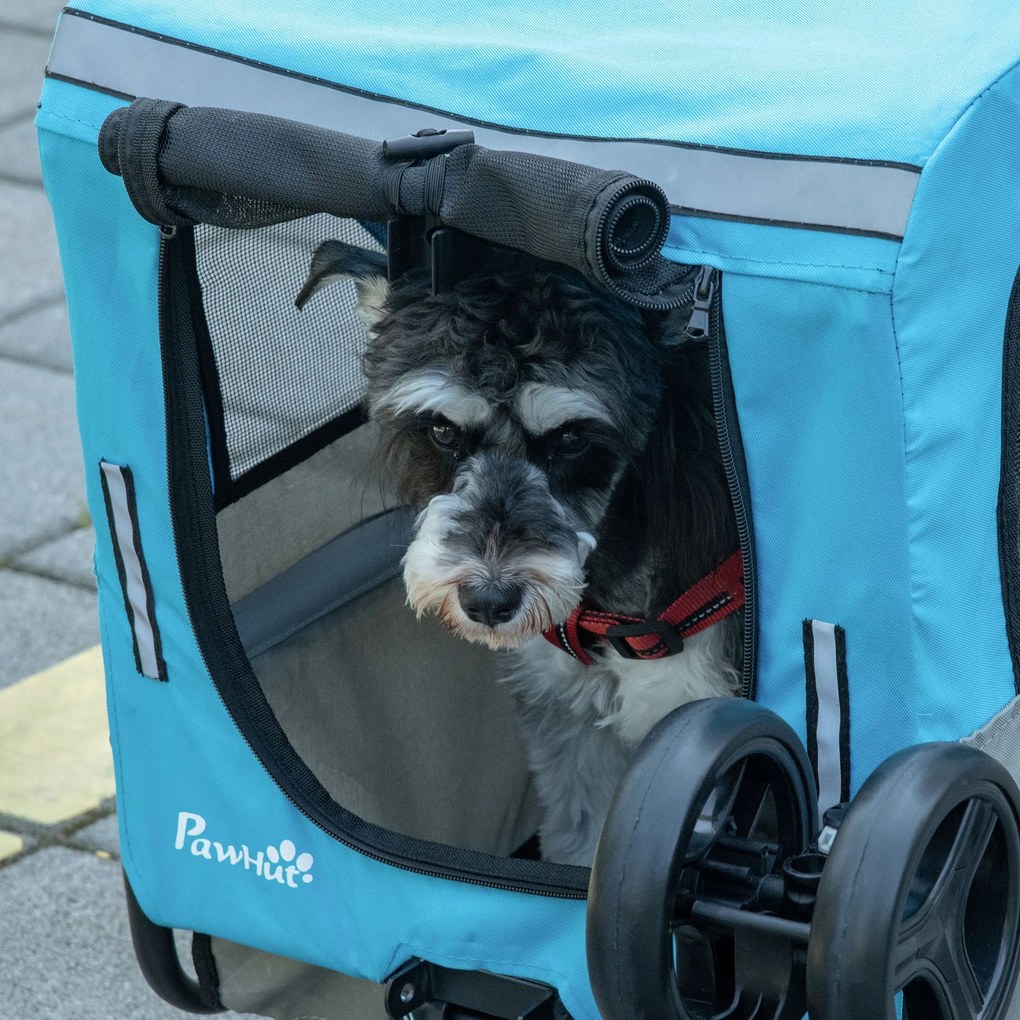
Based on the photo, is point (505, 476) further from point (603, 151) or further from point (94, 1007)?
point (94, 1007)

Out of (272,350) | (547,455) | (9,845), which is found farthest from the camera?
(9,845)

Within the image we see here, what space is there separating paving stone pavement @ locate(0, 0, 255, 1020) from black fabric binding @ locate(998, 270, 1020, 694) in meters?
1.68

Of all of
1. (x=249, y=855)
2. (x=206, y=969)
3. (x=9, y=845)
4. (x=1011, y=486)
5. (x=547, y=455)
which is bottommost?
(x=9, y=845)

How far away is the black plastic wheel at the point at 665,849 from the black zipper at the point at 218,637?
0.37 metres

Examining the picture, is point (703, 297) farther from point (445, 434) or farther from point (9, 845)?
point (9, 845)

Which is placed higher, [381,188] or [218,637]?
[381,188]

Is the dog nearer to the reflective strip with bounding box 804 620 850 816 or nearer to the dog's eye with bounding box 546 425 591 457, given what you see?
the dog's eye with bounding box 546 425 591 457

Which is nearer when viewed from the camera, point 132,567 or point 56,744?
point 132,567

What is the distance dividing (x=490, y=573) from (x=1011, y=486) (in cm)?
70

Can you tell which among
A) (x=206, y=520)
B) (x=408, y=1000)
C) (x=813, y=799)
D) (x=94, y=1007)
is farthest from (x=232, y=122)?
(x=94, y=1007)

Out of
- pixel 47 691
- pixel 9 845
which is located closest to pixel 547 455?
pixel 9 845

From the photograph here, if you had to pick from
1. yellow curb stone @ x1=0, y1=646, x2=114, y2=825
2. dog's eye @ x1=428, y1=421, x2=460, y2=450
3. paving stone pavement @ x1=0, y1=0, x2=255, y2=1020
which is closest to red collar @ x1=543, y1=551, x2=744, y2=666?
dog's eye @ x1=428, y1=421, x2=460, y2=450

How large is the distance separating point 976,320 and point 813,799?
0.52 metres

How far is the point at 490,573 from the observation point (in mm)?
2100
